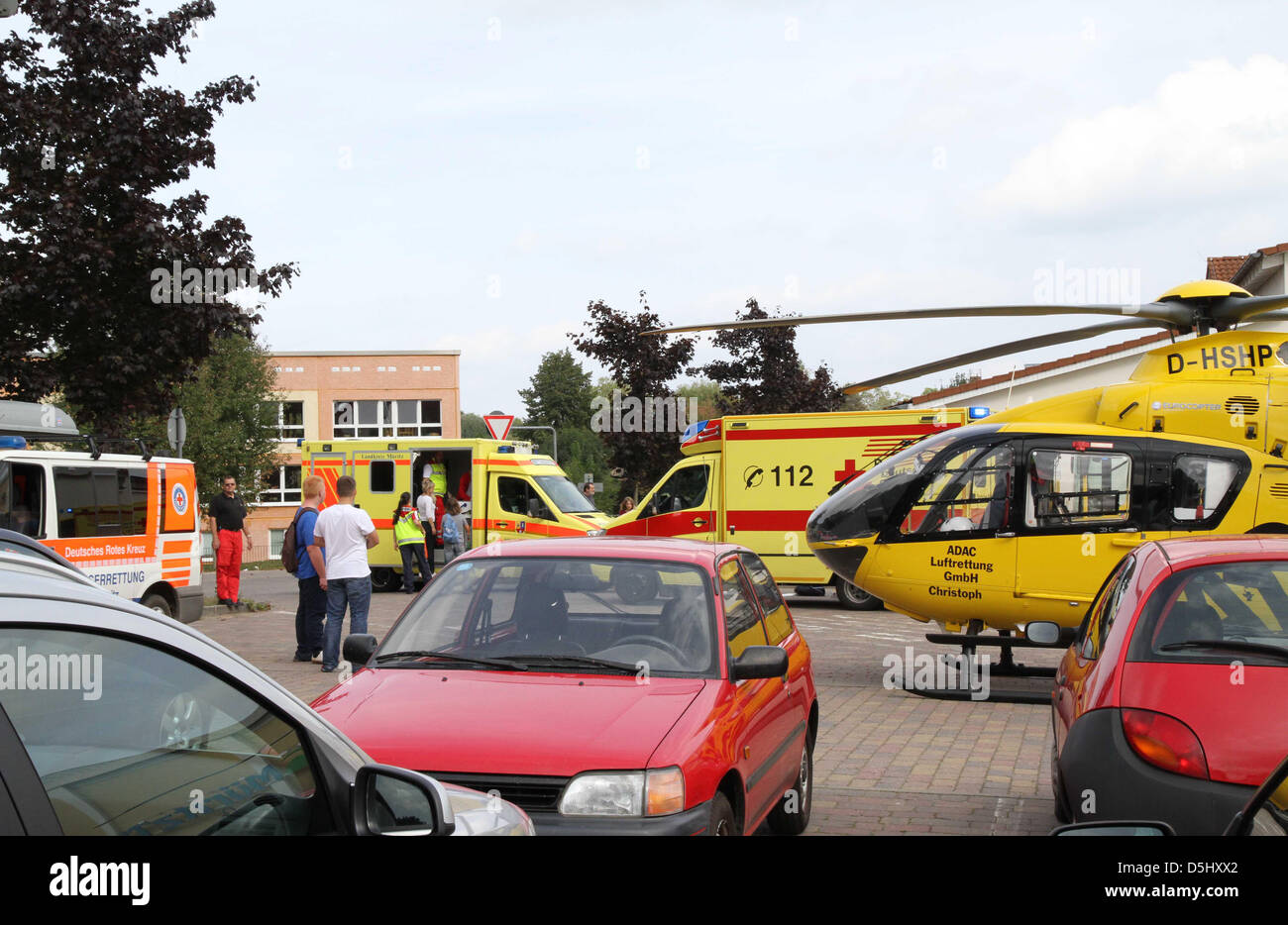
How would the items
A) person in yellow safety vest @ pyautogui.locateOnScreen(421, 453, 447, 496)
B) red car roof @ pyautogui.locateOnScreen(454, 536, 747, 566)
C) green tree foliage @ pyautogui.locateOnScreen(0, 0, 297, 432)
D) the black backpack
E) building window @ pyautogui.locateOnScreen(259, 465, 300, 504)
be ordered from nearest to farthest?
red car roof @ pyautogui.locateOnScreen(454, 536, 747, 566) → the black backpack → green tree foliage @ pyautogui.locateOnScreen(0, 0, 297, 432) → person in yellow safety vest @ pyautogui.locateOnScreen(421, 453, 447, 496) → building window @ pyautogui.locateOnScreen(259, 465, 300, 504)

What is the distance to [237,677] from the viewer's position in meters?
2.41

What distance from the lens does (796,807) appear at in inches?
253

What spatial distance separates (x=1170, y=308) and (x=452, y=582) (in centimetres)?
796

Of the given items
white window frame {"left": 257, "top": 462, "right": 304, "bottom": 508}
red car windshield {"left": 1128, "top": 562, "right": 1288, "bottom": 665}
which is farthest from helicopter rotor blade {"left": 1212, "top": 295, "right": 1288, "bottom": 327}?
white window frame {"left": 257, "top": 462, "right": 304, "bottom": 508}

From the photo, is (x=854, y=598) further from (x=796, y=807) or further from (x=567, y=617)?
(x=567, y=617)

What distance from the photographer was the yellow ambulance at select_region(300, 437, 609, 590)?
80.0 ft

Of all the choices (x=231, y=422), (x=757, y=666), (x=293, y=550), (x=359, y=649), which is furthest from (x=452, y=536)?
(x=231, y=422)

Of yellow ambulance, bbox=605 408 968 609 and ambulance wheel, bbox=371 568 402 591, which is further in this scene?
ambulance wheel, bbox=371 568 402 591

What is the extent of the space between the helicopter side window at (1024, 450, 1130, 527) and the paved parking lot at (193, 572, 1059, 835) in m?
1.83

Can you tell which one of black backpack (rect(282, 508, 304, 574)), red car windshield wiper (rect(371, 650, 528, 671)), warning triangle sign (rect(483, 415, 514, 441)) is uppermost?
warning triangle sign (rect(483, 415, 514, 441))

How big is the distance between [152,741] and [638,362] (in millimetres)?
28628

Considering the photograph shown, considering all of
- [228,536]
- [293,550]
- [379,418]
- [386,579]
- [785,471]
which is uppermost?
[379,418]

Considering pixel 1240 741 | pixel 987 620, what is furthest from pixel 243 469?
pixel 1240 741

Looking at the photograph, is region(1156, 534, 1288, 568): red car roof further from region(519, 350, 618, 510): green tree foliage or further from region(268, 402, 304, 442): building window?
region(519, 350, 618, 510): green tree foliage
